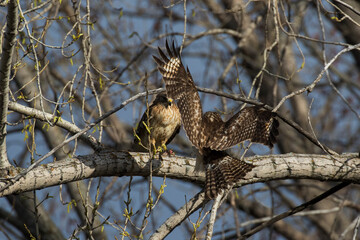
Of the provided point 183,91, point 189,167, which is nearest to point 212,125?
point 183,91

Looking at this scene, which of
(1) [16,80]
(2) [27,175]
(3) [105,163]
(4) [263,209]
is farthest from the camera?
(4) [263,209]

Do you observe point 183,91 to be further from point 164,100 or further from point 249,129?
point 164,100

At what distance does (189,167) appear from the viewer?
443 centimetres

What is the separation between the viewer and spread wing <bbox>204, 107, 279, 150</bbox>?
461cm

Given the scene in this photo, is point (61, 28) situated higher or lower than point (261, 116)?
higher

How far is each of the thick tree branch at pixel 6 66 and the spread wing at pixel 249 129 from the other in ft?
5.85

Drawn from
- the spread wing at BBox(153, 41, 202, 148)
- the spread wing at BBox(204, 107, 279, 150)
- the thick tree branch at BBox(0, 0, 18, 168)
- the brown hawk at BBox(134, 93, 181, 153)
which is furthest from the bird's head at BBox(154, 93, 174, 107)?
the thick tree branch at BBox(0, 0, 18, 168)

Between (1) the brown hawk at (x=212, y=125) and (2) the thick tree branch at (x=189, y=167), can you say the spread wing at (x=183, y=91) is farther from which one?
(2) the thick tree branch at (x=189, y=167)

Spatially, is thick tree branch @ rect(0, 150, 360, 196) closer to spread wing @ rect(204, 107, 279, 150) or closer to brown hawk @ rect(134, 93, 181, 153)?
spread wing @ rect(204, 107, 279, 150)

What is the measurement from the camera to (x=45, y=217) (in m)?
6.83

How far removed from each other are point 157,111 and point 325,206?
14.5ft

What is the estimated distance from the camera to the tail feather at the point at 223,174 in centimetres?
381

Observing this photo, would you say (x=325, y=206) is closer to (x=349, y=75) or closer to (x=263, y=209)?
(x=263, y=209)

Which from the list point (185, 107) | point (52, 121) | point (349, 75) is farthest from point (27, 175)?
point (349, 75)
